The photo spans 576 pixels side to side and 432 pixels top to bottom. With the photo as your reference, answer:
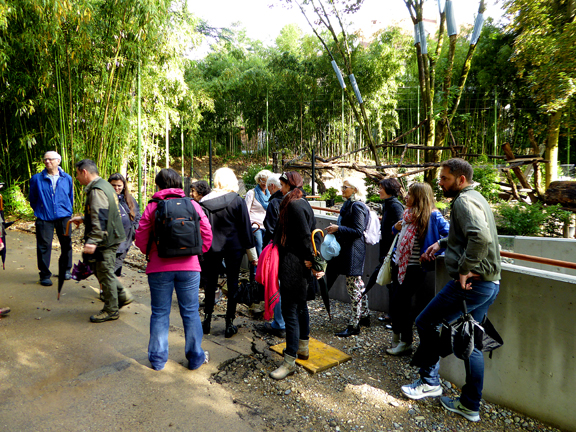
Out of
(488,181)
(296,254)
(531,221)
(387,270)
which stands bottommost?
(387,270)

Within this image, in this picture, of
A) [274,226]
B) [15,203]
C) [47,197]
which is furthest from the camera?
[15,203]

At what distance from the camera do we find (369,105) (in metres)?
13.0

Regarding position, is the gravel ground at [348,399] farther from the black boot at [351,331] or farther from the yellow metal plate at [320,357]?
the black boot at [351,331]

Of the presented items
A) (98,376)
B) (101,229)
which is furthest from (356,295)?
(101,229)

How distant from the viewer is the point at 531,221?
5.23 m

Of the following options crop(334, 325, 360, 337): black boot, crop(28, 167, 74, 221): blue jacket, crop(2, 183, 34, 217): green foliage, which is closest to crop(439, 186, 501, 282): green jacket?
crop(334, 325, 360, 337): black boot

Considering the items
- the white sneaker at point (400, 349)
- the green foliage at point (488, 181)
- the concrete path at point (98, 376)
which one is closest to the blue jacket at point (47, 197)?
the concrete path at point (98, 376)

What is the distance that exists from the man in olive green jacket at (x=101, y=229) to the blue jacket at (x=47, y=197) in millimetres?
1044

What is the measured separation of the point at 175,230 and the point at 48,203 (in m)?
2.53

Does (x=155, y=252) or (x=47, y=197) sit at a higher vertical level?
(x=47, y=197)

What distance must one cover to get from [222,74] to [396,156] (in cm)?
826

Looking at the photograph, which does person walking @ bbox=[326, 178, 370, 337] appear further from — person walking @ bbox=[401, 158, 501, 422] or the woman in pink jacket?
the woman in pink jacket

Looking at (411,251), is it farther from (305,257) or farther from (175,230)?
(175,230)

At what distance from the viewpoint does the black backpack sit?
7.52ft
